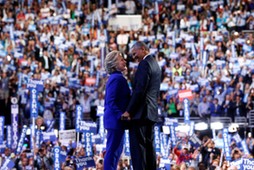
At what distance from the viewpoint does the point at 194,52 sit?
29.7 metres

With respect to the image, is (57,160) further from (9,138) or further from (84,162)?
(9,138)

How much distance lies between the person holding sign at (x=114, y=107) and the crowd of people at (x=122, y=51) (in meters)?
11.4

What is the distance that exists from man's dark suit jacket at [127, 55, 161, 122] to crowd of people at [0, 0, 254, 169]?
11.4 meters

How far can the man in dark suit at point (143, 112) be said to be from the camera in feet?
38.1

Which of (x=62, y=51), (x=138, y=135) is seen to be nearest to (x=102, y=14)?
(x=62, y=51)

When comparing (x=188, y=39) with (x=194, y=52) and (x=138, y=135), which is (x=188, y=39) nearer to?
(x=194, y=52)

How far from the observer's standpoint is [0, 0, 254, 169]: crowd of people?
87.0 feet

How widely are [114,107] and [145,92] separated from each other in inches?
18.5

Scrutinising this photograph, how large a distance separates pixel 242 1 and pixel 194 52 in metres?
4.07

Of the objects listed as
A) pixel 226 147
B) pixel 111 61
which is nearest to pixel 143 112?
pixel 111 61

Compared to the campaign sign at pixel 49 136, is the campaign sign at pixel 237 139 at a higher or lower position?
lower

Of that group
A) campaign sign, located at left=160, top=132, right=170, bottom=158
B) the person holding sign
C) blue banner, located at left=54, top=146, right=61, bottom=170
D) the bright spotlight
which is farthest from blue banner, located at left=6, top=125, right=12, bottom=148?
the person holding sign

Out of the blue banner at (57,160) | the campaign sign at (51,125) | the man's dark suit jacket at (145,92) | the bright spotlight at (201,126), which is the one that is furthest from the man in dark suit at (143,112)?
the bright spotlight at (201,126)

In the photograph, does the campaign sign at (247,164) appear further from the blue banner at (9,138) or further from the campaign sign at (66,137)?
the blue banner at (9,138)
